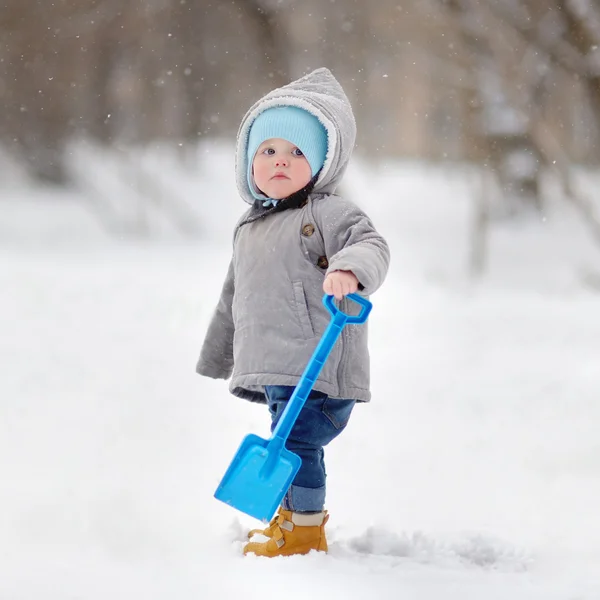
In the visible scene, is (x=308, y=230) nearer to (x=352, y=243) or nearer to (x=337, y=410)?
(x=352, y=243)

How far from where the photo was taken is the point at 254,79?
43.8 feet

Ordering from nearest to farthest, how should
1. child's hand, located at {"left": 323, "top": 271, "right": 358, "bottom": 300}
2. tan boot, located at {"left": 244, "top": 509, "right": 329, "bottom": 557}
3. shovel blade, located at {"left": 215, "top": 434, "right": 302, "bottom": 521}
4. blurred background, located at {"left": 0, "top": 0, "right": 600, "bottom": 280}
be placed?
child's hand, located at {"left": 323, "top": 271, "right": 358, "bottom": 300} → shovel blade, located at {"left": 215, "top": 434, "right": 302, "bottom": 521} → tan boot, located at {"left": 244, "top": 509, "right": 329, "bottom": 557} → blurred background, located at {"left": 0, "top": 0, "right": 600, "bottom": 280}

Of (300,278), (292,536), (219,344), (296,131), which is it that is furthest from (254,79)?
(292,536)

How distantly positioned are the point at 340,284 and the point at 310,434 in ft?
1.73

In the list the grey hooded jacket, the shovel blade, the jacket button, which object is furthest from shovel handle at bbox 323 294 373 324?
the shovel blade

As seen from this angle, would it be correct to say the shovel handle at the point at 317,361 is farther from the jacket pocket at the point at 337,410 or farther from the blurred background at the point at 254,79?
the blurred background at the point at 254,79

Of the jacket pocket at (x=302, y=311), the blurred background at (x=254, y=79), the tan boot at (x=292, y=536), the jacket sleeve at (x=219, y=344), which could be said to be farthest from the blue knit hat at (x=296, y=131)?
the blurred background at (x=254, y=79)

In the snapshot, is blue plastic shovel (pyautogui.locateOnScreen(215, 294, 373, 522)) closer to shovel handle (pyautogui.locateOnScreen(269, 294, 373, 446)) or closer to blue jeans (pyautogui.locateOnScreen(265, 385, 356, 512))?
shovel handle (pyautogui.locateOnScreen(269, 294, 373, 446))

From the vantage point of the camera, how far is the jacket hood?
2.65 metres

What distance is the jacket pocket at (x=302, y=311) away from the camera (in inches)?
102

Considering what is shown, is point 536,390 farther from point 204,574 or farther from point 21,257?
point 21,257

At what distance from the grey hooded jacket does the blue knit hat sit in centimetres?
2

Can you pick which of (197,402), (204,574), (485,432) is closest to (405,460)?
(485,432)

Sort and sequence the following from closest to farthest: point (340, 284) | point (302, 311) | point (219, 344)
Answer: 1. point (340, 284)
2. point (302, 311)
3. point (219, 344)
